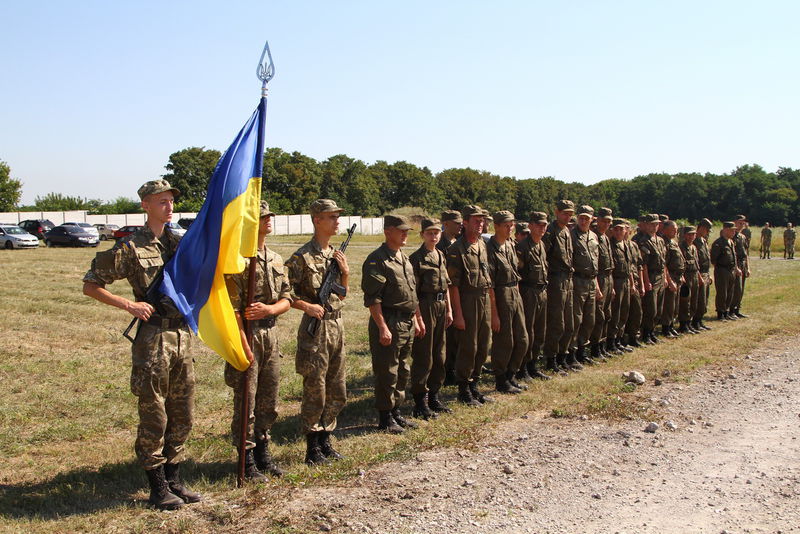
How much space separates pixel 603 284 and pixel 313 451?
5.85m

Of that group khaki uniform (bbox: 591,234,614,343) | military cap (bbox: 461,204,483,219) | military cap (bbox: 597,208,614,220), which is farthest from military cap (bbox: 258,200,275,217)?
military cap (bbox: 597,208,614,220)

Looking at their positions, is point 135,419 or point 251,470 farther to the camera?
point 135,419

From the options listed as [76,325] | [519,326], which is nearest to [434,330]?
[519,326]

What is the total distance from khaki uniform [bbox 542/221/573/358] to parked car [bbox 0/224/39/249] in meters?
31.8

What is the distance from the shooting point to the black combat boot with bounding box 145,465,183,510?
182 inches

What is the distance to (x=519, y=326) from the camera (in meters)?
8.02

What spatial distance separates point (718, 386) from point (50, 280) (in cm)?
1689

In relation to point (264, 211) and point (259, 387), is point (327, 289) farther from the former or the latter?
point (259, 387)

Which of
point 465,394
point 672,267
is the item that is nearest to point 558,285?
point 465,394

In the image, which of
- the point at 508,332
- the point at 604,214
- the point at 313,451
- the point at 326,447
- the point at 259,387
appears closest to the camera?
the point at 259,387

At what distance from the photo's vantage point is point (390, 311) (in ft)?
21.0

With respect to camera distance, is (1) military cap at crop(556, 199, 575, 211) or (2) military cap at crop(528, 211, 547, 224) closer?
(2) military cap at crop(528, 211, 547, 224)

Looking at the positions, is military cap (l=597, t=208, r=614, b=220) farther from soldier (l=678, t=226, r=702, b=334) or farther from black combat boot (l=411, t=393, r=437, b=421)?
black combat boot (l=411, t=393, r=437, b=421)

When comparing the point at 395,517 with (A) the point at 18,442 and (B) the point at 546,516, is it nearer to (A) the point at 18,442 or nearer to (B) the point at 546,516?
(B) the point at 546,516
